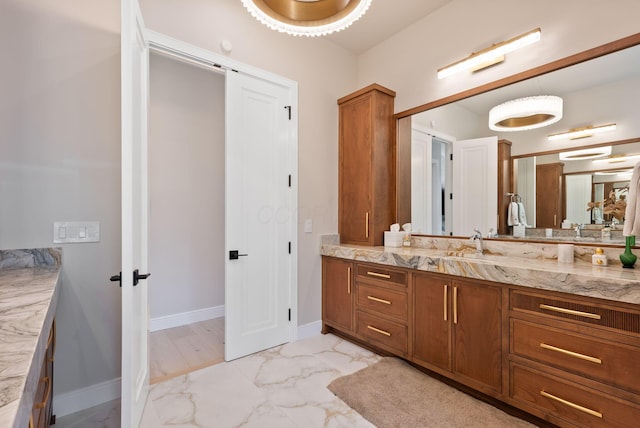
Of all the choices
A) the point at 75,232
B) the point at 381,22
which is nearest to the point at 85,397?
the point at 75,232

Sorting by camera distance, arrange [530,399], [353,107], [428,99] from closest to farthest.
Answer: [530,399]
[428,99]
[353,107]

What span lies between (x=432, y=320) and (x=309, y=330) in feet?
4.33

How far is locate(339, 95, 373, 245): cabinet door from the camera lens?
9.82 ft

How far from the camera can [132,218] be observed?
4.89 feet

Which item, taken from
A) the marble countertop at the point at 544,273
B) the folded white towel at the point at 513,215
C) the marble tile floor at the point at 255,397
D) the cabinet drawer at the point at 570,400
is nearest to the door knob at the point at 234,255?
the marble tile floor at the point at 255,397

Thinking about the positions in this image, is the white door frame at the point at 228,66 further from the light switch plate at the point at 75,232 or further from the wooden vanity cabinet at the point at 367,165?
the light switch plate at the point at 75,232

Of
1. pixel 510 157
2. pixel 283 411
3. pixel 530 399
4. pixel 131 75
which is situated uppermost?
pixel 131 75

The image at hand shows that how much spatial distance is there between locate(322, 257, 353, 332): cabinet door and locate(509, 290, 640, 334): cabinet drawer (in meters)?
1.38

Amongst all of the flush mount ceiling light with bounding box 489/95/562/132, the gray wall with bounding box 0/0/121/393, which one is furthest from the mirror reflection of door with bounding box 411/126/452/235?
the gray wall with bounding box 0/0/121/393

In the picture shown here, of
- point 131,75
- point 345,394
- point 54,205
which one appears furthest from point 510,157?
point 54,205

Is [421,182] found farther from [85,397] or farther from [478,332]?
[85,397]

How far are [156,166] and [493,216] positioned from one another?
330cm

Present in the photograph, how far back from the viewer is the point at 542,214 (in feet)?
7.24

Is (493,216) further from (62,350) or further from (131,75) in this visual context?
(62,350)
